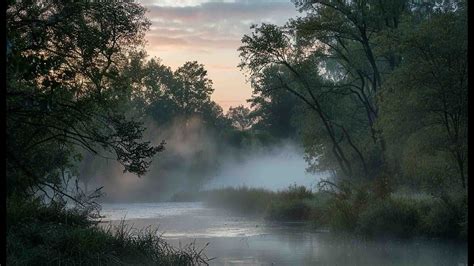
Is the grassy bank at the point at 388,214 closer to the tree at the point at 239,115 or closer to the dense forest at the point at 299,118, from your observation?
the dense forest at the point at 299,118

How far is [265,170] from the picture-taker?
82.2 m

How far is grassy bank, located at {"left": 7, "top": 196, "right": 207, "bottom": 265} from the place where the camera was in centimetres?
1386

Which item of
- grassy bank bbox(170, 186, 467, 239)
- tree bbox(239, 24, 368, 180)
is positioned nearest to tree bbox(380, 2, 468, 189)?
grassy bank bbox(170, 186, 467, 239)

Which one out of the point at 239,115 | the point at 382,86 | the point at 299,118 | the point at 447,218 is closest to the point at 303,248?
the point at 447,218

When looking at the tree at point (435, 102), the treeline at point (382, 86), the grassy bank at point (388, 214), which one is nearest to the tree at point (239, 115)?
the treeline at point (382, 86)

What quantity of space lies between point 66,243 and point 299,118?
3412 cm

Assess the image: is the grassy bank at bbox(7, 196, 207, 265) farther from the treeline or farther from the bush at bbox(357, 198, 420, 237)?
the treeline

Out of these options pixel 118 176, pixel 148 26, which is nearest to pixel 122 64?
pixel 148 26

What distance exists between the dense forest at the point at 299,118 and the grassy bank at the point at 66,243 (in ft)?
0.12

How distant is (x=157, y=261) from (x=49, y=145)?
4012mm

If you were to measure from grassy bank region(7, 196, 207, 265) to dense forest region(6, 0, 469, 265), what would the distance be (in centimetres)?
4

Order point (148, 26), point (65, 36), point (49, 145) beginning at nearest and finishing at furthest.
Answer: point (65, 36) → point (49, 145) → point (148, 26)

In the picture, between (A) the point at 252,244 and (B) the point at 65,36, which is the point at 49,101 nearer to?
(B) the point at 65,36

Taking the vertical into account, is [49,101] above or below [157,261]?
above
